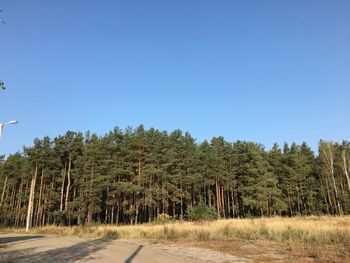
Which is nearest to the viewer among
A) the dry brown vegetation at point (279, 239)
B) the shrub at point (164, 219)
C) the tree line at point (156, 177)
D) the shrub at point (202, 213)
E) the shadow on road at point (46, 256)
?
the dry brown vegetation at point (279, 239)

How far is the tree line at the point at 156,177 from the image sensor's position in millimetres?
50188

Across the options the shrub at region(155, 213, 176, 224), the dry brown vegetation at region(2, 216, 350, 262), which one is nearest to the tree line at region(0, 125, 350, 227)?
the shrub at region(155, 213, 176, 224)

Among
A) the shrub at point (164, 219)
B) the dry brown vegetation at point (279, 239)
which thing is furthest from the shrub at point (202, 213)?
the dry brown vegetation at point (279, 239)

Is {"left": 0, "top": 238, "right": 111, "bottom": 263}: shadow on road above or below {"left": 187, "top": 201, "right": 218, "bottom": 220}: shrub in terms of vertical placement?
below

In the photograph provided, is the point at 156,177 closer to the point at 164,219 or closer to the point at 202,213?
the point at 164,219

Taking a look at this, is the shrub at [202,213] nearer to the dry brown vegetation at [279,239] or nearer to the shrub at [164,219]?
the shrub at [164,219]

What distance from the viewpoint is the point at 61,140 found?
56.1 metres

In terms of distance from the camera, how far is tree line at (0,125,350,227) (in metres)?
50.2

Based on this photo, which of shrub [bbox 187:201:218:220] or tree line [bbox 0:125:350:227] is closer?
shrub [bbox 187:201:218:220]

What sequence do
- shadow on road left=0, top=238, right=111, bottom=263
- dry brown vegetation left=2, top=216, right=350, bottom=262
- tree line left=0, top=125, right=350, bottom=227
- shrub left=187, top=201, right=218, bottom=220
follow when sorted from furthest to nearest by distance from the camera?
tree line left=0, top=125, right=350, bottom=227 → shrub left=187, top=201, right=218, bottom=220 → shadow on road left=0, top=238, right=111, bottom=263 → dry brown vegetation left=2, top=216, right=350, bottom=262

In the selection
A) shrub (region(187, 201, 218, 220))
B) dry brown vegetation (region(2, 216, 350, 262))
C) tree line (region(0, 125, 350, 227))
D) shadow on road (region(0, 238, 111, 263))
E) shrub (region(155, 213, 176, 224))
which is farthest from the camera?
tree line (region(0, 125, 350, 227))

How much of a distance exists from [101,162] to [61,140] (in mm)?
10974

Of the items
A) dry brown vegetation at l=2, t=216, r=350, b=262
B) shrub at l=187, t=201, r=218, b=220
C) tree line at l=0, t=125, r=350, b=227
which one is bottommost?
dry brown vegetation at l=2, t=216, r=350, b=262

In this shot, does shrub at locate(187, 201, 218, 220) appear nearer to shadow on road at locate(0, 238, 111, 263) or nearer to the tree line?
the tree line
